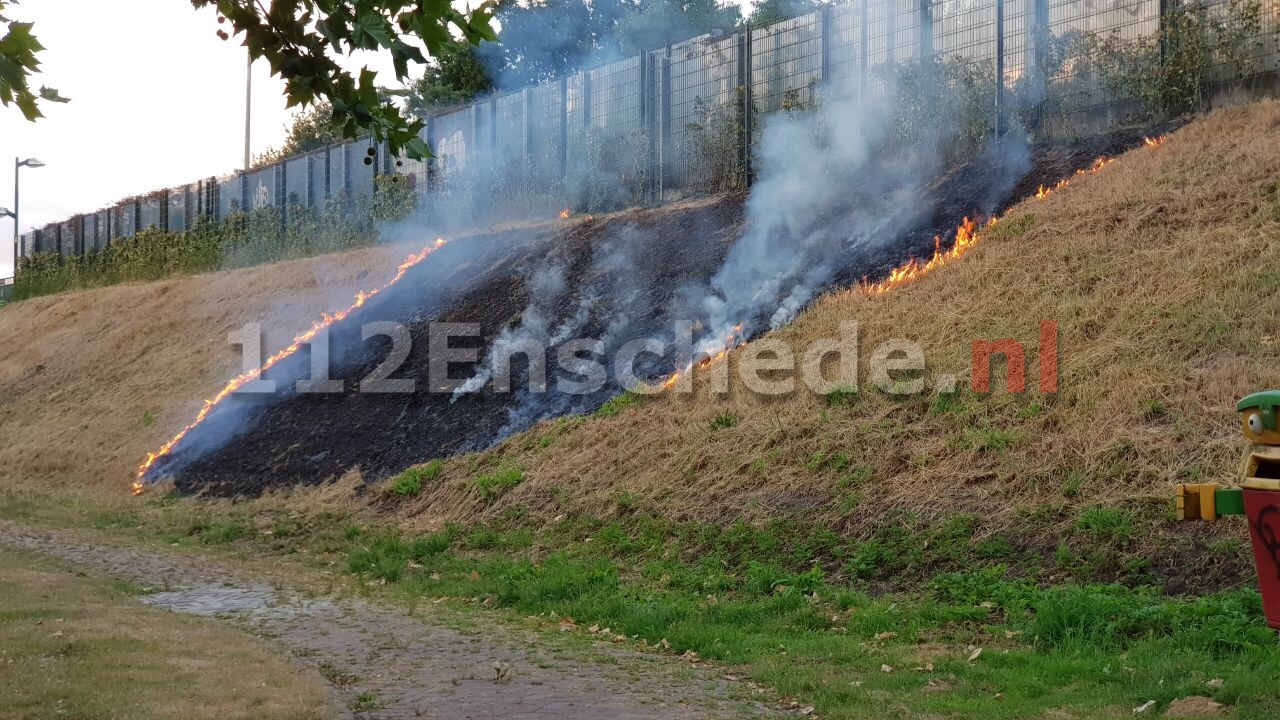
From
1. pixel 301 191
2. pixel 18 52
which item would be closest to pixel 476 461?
pixel 18 52

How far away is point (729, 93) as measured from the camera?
20016 mm

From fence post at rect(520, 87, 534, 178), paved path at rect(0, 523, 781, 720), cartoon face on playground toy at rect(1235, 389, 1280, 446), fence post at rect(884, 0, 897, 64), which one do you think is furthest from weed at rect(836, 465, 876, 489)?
fence post at rect(520, 87, 534, 178)

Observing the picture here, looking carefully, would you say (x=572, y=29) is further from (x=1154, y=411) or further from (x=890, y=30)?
(x=1154, y=411)

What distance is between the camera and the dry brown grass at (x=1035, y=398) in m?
9.04

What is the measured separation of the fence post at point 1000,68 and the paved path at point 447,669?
10956mm

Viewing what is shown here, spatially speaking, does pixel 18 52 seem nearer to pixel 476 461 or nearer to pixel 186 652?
pixel 186 652

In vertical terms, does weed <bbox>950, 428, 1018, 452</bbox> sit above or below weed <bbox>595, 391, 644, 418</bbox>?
below

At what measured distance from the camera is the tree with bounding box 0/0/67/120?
479cm

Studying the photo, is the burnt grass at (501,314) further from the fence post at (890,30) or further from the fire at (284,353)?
the fence post at (890,30)

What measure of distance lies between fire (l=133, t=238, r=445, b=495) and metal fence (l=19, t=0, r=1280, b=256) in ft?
8.09

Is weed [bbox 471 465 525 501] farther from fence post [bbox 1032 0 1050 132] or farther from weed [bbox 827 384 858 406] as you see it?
fence post [bbox 1032 0 1050 132]

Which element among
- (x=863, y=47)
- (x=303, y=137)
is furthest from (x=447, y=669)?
(x=303, y=137)

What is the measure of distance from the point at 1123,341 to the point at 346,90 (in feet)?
23.6

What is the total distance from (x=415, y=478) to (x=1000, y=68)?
9.43m
